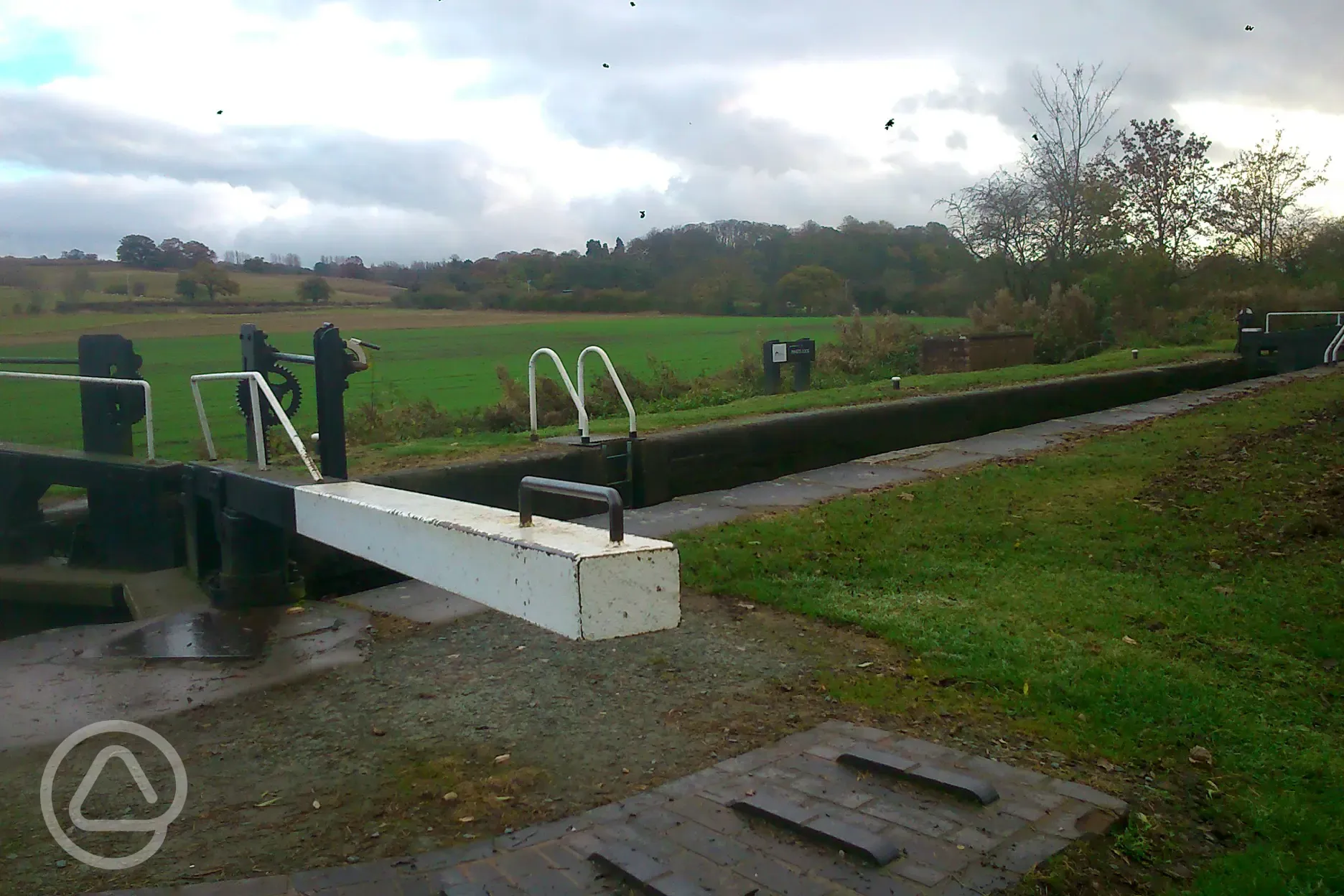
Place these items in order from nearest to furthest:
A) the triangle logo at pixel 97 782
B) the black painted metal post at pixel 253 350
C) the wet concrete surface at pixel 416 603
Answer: the triangle logo at pixel 97 782
the wet concrete surface at pixel 416 603
the black painted metal post at pixel 253 350

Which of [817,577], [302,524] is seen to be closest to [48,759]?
[302,524]

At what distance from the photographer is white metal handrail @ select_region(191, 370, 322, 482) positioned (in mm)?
5211

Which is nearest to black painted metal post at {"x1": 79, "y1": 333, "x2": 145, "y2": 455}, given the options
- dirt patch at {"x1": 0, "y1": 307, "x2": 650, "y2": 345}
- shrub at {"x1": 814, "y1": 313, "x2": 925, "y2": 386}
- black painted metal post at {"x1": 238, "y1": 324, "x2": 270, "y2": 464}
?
dirt patch at {"x1": 0, "y1": 307, "x2": 650, "y2": 345}

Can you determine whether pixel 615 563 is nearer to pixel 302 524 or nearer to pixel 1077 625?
pixel 302 524

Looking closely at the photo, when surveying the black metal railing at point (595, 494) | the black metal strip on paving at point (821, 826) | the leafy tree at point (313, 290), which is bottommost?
the black metal strip on paving at point (821, 826)

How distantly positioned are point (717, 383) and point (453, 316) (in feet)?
22.7

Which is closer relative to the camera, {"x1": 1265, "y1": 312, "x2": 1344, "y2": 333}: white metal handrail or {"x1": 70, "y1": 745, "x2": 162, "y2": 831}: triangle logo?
{"x1": 70, "y1": 745, "x2": 162, "y2": 831}: triangle logo

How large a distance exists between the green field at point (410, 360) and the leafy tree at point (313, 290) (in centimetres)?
22

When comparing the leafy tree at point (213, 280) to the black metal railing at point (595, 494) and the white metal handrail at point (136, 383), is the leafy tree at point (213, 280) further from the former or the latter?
the black metal railing at point (595, 494)

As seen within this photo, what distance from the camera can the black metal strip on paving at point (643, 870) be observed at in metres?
2.81

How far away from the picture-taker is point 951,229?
2639 centimetres

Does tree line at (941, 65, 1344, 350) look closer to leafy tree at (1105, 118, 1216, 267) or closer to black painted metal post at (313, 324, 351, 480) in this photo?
leafy tree at (1105, 118, 1216, 267)

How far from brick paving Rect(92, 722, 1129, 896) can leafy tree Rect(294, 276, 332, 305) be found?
6254mm

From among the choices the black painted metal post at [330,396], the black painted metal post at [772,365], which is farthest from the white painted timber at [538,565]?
the black painted metal post at [772,365]
